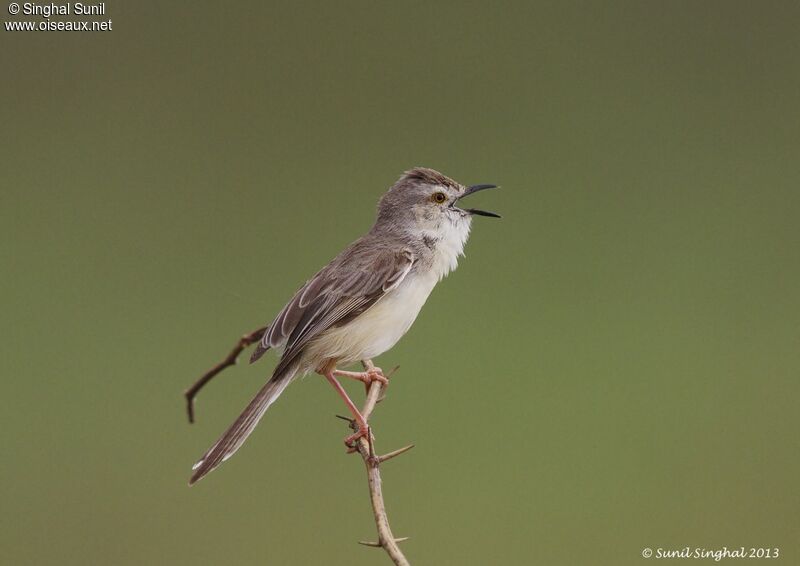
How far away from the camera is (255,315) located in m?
6.88

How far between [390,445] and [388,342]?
2.61m

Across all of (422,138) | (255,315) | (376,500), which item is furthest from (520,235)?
(376,500)

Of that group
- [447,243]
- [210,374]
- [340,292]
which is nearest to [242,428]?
[210,374]

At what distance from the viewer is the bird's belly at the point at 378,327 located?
3.24 meters

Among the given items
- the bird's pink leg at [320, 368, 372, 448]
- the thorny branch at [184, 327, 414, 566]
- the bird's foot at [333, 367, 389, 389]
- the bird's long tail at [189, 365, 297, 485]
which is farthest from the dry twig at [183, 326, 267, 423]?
the bird's foot at [333, 367, 389, 389]

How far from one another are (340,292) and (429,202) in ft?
1.54

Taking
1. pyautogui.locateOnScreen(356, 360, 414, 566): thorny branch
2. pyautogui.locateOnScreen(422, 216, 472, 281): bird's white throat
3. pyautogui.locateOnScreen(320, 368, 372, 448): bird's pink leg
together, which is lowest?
pyautogui.locateOnScreen(356, 360, 414, 566): thorny branch

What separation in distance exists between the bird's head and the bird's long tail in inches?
25.9

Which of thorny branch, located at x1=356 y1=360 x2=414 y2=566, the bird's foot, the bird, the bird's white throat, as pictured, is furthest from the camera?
the bird's foot

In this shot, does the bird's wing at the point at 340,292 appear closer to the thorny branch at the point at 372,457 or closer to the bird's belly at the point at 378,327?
the bird's belly at the point at 378,327

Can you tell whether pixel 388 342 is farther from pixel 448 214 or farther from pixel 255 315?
pixel 255 315

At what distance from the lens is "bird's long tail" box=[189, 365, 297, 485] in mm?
2777

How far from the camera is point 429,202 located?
341cm

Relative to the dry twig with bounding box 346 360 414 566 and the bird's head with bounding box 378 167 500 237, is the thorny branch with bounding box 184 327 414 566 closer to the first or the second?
the dry twig with bounding box 346 360 414 566
